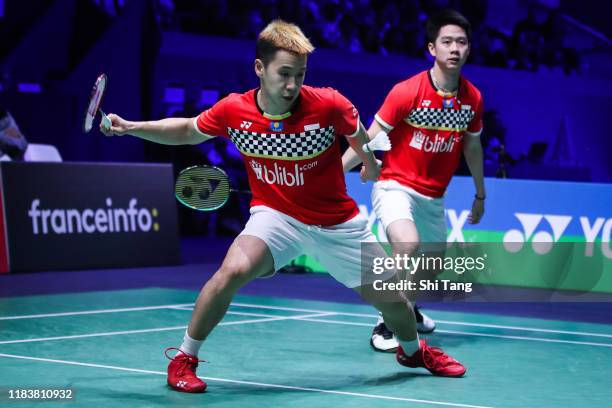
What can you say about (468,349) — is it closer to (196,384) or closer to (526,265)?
(196,384)

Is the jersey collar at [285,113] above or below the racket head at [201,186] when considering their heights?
above

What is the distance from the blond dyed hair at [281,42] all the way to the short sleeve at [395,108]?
172 cm

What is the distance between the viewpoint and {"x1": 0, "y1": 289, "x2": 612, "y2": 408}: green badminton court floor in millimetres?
4953

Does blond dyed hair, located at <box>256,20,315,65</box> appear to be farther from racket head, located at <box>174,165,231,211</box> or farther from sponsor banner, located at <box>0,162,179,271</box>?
sponsor banner, located at <box>0,162,179,271</box>

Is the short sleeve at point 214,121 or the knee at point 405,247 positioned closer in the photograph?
the short sleeve at point 214,121

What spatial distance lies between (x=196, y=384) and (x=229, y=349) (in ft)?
4.63

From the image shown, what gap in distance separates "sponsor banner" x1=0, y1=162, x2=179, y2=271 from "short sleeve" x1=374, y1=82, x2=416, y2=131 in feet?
16.8

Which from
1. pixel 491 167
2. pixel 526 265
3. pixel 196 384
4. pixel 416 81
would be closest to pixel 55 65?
pixel 491 167

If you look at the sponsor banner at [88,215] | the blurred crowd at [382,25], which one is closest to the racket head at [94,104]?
the sponsor banner at [88,215]

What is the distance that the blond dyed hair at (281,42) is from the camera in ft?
15.9

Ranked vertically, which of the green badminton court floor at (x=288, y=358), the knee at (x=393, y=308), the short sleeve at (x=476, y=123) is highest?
the short sleeve at (x=476, y=123)

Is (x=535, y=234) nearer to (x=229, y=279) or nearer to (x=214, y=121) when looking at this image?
(x=214, y=121)

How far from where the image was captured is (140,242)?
1145 cm

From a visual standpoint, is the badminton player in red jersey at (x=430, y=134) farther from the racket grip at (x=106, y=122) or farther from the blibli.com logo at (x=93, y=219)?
the blibli.com logo at (x=93, y=219)
